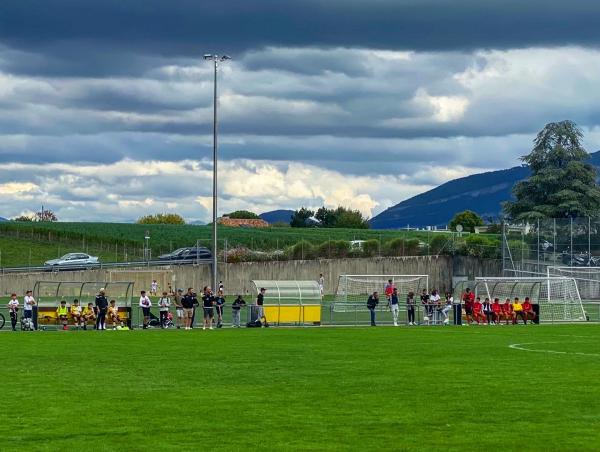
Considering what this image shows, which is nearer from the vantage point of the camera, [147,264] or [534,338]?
[534,338]

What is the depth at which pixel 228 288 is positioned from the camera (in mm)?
95250

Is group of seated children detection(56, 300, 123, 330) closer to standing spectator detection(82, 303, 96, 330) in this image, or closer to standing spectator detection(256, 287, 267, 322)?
standing spectator detection(82, 303, 96, 330)

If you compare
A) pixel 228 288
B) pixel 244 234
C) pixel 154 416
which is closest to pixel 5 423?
pixel 154 416

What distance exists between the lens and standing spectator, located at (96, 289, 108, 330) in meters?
51.6

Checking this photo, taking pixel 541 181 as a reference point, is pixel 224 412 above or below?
below

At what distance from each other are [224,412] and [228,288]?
244 feet

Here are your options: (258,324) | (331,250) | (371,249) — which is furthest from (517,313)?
(371,249)

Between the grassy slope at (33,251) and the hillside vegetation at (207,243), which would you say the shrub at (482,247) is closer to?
the hillside vegetation at (207,243)

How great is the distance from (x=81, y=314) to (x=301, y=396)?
3169 cm

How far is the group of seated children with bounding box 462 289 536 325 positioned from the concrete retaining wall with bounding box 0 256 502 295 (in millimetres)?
31027

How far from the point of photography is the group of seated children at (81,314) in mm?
53219

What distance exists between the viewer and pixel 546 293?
227ft

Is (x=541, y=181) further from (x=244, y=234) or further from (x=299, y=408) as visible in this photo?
(x=299, y=408)

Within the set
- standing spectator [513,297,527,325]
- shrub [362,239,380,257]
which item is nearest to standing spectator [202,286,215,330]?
standing spectator [513,297,527,325]
